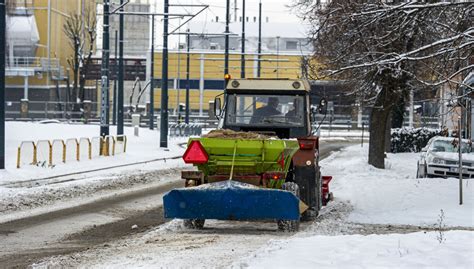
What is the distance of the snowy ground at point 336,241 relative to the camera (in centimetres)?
1000

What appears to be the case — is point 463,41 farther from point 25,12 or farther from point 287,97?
point 25,12

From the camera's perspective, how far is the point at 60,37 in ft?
278

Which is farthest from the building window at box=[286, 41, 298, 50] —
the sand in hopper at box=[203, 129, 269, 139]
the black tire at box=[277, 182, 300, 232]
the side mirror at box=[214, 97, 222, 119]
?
the black tire at box=[277, 182, 300, 232]

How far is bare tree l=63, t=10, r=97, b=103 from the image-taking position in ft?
253

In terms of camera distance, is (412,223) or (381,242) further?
(412,223)

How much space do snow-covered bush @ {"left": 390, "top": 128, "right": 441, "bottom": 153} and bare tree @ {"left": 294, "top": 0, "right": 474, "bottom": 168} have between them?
2109 centimetres

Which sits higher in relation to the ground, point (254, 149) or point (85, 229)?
point (254, 149)

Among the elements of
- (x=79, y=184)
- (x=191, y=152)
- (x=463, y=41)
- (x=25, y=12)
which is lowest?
(x=79, y=184)

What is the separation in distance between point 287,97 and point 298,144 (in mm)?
2513

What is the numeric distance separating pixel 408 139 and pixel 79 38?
38.4 m

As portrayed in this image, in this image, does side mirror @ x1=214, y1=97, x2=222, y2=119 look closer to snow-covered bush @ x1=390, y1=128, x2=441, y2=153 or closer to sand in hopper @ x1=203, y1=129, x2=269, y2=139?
sand in hopper @ x1=203, y1=129, x2=269, y2=139

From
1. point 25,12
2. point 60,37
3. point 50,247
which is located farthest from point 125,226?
point 60,37

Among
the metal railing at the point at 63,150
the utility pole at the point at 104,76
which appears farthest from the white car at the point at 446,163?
the utility pole at the point at 104,76

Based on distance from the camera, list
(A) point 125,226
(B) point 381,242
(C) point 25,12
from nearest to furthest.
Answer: (B) point 381,242
(A) point 125,226
(C) point 25,12
